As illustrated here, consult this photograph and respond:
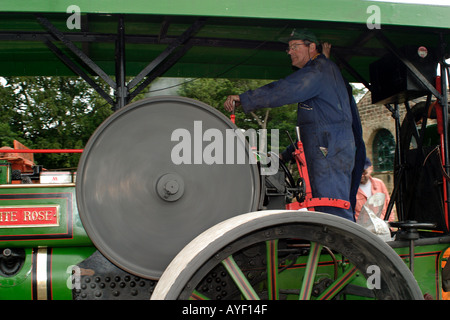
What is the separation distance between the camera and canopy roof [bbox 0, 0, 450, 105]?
6.25ft

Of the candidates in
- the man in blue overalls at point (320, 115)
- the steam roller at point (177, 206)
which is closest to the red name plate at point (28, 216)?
the steam roller at point (177, 206)

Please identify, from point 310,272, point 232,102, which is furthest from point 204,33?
point 310,272

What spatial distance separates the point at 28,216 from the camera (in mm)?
2178

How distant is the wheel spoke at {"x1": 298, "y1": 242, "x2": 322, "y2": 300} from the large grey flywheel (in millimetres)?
340

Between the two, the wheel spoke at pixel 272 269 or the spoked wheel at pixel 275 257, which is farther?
the wheel spoke at pixel 272 269

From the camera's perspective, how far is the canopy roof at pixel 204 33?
6.25 ft

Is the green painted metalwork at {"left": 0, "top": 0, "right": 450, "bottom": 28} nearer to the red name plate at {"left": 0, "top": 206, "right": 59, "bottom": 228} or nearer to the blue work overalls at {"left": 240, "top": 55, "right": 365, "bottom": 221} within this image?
the blue work overalls at {"left": 240, "top": 55, "right": 365, "bottom": 221}

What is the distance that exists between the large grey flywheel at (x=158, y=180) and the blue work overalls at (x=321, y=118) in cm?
40

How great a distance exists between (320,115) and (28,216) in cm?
161

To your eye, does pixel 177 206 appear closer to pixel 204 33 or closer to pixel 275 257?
pixel 275 257

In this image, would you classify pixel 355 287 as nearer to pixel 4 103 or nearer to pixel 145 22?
pixel 145 22

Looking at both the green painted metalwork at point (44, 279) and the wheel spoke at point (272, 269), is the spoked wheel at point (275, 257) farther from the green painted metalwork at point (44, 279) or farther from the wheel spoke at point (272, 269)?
the green painted metalwork at point (44, 279)

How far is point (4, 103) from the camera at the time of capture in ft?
26.8

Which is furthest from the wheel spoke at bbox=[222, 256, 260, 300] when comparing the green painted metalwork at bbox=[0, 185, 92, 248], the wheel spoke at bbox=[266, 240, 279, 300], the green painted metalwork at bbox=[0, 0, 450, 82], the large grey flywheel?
the green painted metalwork at bbox=[0, 0, 450, 82]
